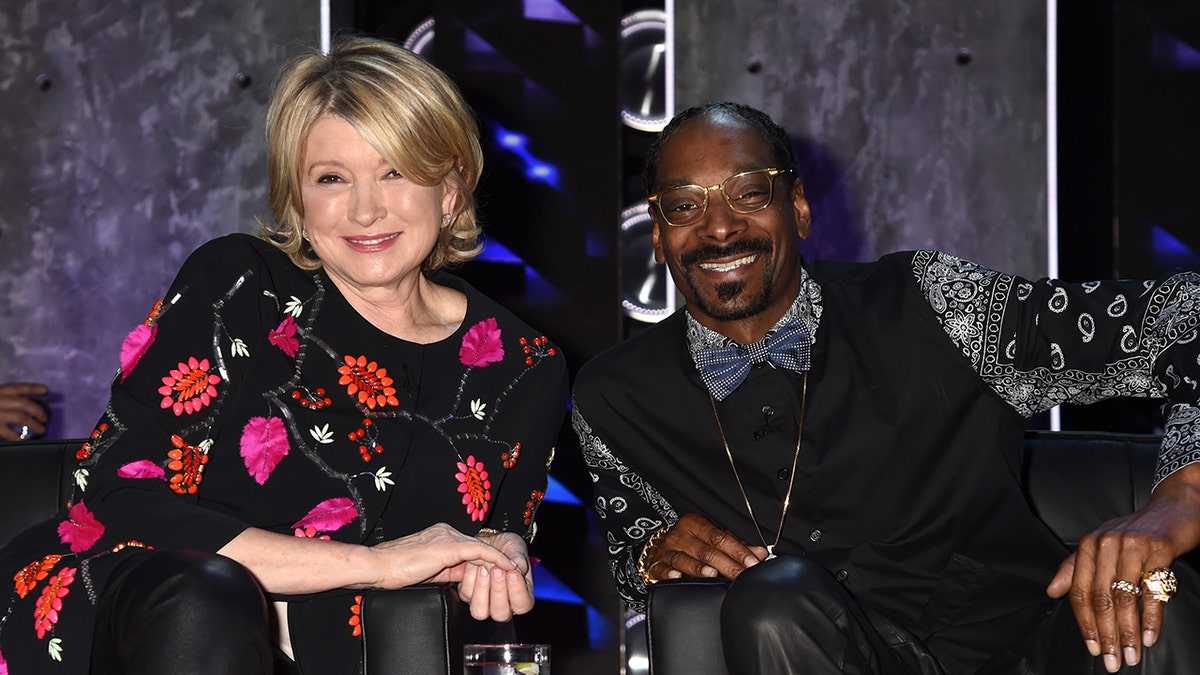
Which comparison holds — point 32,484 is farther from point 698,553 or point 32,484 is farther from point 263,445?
point 698,553

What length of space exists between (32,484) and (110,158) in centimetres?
150

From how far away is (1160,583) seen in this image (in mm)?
1650

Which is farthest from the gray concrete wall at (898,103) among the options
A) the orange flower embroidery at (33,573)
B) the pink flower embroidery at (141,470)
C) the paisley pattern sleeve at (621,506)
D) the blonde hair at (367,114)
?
the orange flower embroidery at (33,573)

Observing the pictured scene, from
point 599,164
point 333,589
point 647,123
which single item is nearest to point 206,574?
point 333,589

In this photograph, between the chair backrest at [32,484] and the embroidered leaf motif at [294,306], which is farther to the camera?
the chair backrest at [32,484]

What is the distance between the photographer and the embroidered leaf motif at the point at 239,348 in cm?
201

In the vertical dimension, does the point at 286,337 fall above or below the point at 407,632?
above

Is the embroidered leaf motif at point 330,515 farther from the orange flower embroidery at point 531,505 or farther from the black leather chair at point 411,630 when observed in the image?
the orange flower embroidery at point 531,505

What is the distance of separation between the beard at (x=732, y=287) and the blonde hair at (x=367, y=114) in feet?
1.50

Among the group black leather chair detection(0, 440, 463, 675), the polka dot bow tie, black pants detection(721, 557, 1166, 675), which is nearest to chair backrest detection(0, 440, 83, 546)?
black leather chair detection(0, 440, 463, 675)

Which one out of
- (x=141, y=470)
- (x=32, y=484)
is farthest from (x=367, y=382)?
(x=32, y=484)

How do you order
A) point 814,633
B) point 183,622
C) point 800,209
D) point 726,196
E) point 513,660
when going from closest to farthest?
point 183,622
point 814,633
point 513,660
point 726,196
point 800,209

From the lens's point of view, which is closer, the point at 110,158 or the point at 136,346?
the point at 136,346

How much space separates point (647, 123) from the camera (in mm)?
3785
